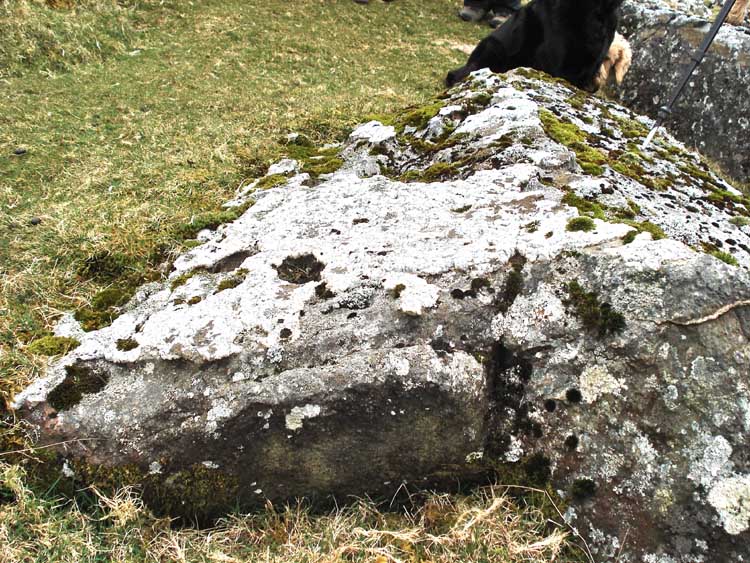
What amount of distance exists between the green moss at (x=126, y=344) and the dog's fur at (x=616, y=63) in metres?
10.9

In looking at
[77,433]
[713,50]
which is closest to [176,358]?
[77,433]

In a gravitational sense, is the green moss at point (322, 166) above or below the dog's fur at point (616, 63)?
below

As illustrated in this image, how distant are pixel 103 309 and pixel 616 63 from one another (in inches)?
463

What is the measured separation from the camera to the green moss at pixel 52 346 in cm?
416

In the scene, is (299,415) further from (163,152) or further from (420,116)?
(163,152)

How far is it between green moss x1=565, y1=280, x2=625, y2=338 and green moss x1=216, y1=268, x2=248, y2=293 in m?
2.48

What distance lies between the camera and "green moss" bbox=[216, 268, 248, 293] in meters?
4.39

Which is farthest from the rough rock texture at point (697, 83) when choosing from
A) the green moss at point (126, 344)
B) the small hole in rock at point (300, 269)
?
the green moss at point (126, 344)

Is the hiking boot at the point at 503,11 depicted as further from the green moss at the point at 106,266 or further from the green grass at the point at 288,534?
the green grass at the point at 288,534

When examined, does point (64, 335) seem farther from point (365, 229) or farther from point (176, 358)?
point (365, 229)

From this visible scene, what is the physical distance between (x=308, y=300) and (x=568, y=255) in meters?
1.91

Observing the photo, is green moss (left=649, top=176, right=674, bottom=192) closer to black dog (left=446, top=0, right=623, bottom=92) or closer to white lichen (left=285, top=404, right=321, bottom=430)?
white lichen (left=285, top=404, right=321, bottom=430)

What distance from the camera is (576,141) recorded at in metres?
5.71

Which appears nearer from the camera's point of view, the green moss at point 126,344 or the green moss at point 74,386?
the green moss at point 74,386
